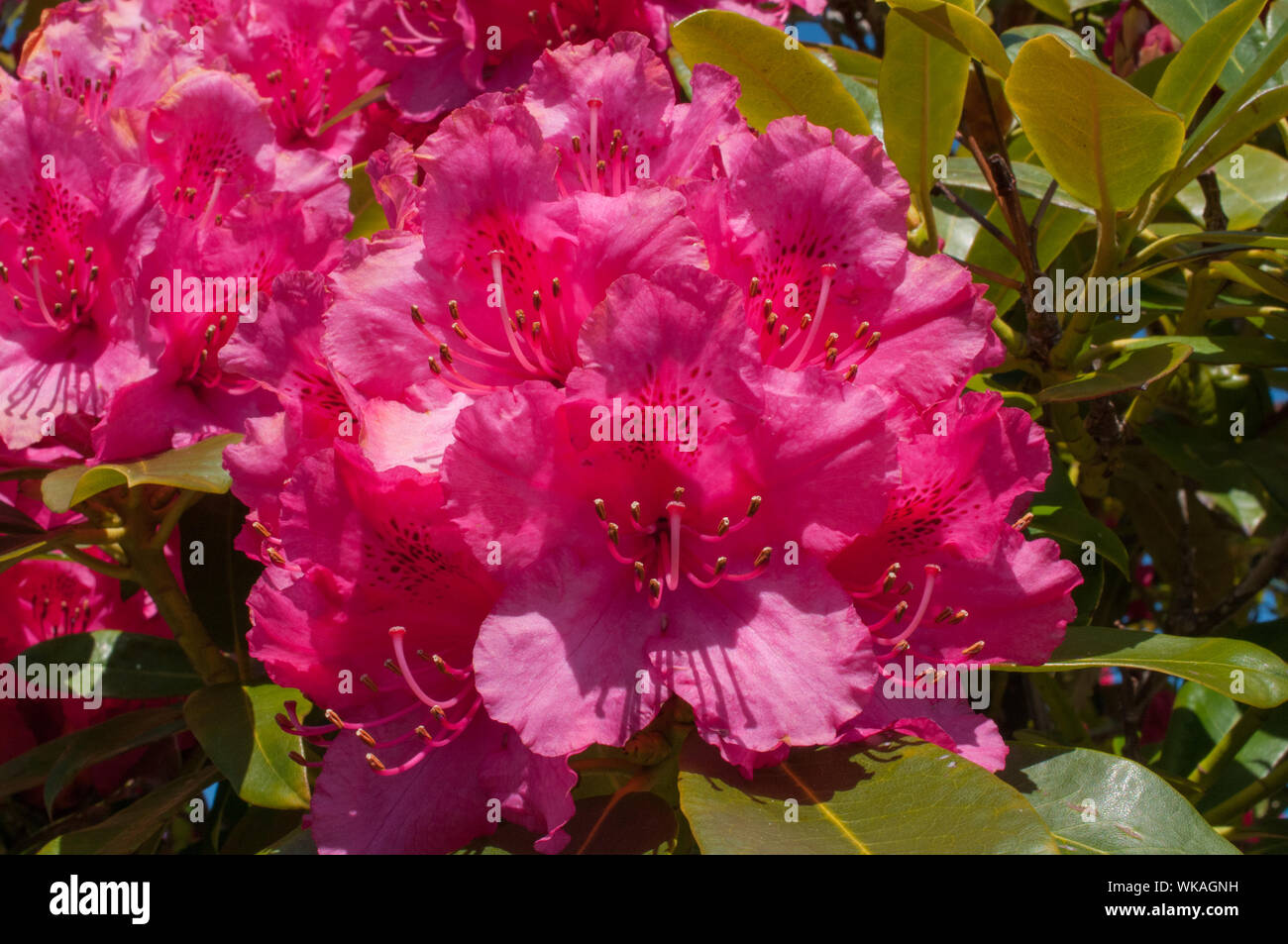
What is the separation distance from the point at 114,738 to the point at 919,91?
49.5 inches

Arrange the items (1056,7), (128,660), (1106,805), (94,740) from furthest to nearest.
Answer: (1056,7) < (128,660) < (94,740) < (1106,805)

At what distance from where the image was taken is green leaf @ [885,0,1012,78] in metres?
1.29

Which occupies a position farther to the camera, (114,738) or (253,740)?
(114,738)

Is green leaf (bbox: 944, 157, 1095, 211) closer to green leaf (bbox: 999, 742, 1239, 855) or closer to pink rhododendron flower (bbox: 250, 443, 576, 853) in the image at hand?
green leaf (bbox: 999, 742, 1239, 855)

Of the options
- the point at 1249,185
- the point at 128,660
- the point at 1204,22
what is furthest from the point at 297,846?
the point at 1249,185

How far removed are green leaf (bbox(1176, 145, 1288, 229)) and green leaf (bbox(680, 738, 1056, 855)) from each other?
1260 millimetres

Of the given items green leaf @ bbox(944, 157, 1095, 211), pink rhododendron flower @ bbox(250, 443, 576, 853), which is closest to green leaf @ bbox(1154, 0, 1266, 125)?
green leaf @ bbox(944, 157, 1095, 211)

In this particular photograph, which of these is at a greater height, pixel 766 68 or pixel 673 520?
pixel 766 68

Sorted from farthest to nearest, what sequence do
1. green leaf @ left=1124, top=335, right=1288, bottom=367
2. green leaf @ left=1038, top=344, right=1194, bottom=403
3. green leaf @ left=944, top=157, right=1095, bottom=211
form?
green leaf @ left=1124, top=335, right=1288, bottom=367 < green leaf @ left=944, top=157, right=1095, bottom=211 < green leaf @ left=1038, top=344, right=1194, bottom=403

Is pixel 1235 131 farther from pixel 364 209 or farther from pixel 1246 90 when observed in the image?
pixel 364 209

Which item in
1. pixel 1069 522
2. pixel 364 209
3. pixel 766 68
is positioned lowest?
pixel 1069 522

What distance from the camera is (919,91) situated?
4.69ft

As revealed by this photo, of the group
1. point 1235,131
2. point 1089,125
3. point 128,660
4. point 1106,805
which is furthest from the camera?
point 128,660

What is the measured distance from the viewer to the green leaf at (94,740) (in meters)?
1.55
